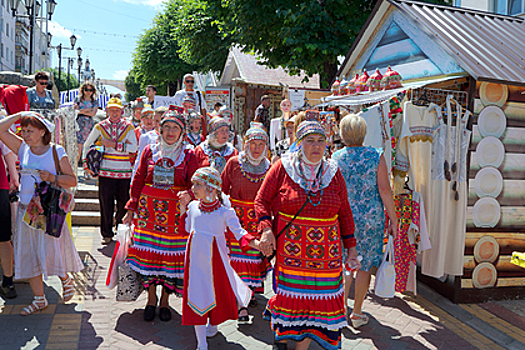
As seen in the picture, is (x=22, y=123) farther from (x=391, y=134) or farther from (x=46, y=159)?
(x=391, y=134)

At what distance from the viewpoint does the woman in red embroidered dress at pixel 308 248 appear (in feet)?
12.3

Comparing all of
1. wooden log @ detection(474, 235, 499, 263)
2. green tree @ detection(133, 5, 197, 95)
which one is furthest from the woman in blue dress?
green tree @ detection(133, 5, 197, 95)

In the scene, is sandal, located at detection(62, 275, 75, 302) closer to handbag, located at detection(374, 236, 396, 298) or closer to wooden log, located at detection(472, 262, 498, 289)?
handbag, located at detection(374, 236, 396, 298)

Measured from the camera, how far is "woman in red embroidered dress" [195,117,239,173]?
19.2ft

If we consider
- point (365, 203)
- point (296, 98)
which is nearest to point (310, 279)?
point (365, 203)

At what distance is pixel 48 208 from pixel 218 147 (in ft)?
7.15

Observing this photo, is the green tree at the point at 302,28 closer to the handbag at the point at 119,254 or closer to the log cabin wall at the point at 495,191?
the log cabin wall at the point at 495,191

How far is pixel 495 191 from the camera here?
5.86 meters

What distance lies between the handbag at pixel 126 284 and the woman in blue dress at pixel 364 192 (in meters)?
2.40

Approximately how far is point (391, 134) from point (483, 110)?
1.17 m

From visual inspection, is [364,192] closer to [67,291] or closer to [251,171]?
[251,171]

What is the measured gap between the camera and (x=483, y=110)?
18.6ft

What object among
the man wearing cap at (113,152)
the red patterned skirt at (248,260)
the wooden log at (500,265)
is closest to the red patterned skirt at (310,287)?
the red patterned skirt at (248,260)

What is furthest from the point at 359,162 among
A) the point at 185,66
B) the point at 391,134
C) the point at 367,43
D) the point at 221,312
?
the point at 185,66
